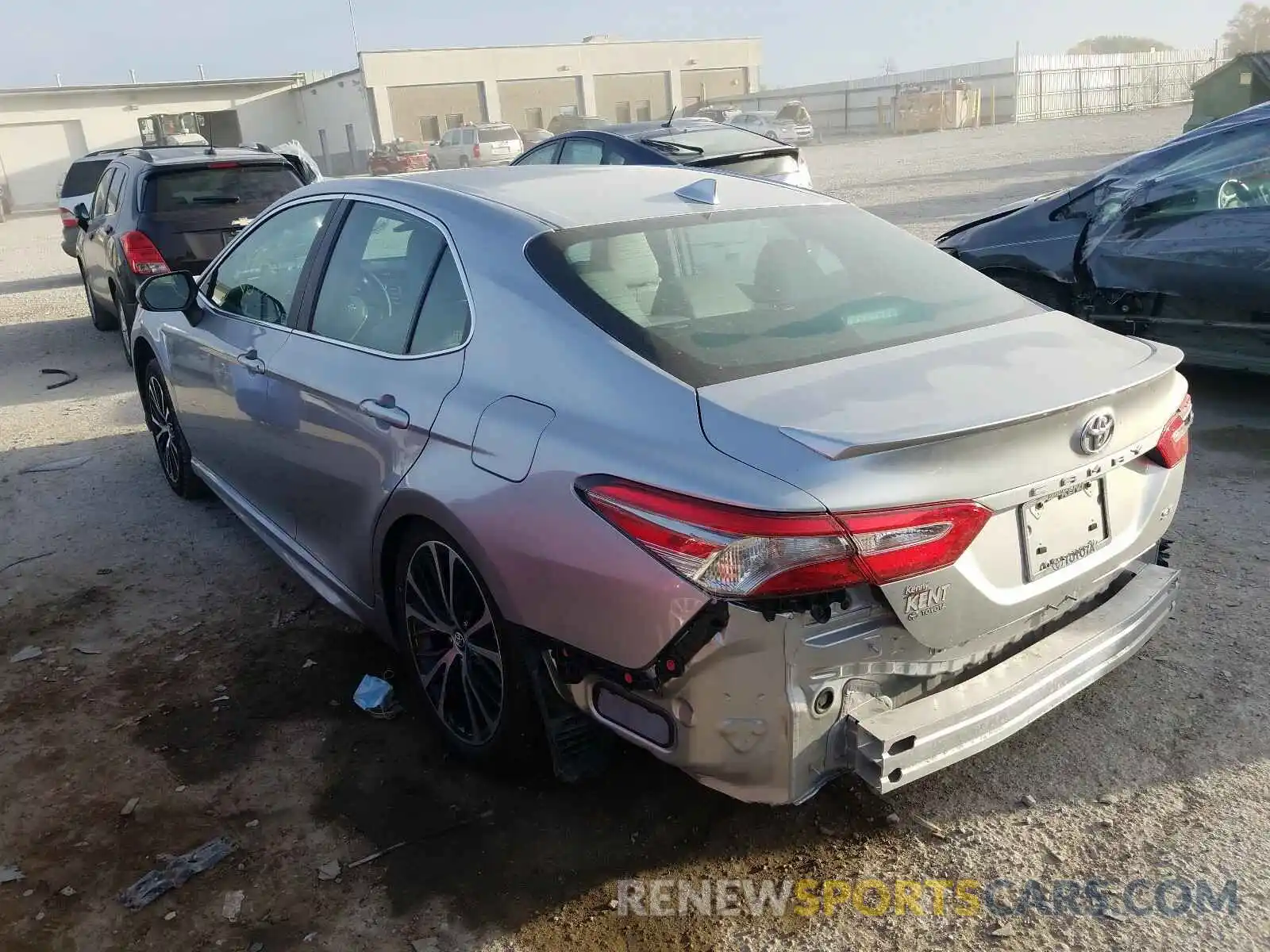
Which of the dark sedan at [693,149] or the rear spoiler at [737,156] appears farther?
the dark sedan at [693,149]

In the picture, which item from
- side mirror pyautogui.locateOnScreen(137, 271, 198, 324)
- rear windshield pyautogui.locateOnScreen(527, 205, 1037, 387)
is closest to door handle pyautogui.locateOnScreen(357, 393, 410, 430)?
rear windshield pyautogui.locateOnScreen(527, 205, 1037, 387)

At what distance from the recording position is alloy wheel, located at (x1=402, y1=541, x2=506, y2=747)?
2916 millimetres

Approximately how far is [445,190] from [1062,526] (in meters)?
2.09

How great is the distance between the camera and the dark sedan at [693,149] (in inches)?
373

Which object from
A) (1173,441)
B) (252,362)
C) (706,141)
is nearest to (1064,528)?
(1173,441)

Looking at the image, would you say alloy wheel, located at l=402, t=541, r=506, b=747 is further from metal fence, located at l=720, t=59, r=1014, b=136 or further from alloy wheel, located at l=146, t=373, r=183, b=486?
metal fence, located at l=720, t=59, r=1014, b=136

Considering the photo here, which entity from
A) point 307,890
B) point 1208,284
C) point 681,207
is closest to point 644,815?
point 307,890

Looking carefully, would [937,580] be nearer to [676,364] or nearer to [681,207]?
[676,364]

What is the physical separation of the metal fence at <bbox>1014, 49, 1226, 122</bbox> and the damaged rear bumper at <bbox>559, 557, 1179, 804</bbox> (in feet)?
154

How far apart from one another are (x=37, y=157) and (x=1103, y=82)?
45.6 metres

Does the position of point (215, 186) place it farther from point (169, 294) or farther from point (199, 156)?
point (169, 294)

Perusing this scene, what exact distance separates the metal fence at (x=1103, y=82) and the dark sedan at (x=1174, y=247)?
4223 cm

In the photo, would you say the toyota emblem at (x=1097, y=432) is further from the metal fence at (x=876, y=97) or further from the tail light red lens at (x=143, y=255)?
the metal fence at (x=876, y=97)

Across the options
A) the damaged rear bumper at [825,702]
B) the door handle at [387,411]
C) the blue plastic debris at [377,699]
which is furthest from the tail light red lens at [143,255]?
the damaged rear bumper at [825,702]
